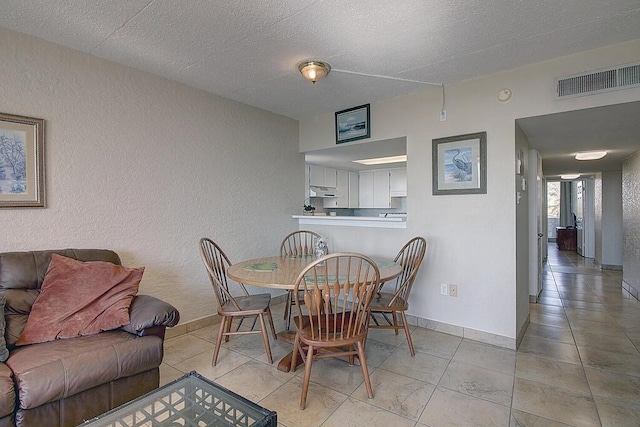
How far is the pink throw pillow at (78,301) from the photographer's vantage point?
1.86 metres

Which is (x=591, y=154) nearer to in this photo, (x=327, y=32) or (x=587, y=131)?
(x=587, y=131)

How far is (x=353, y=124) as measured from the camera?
12.3 feet

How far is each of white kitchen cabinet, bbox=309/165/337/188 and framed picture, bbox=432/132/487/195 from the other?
101 inches

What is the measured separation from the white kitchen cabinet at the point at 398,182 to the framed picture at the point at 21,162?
16.8 feet

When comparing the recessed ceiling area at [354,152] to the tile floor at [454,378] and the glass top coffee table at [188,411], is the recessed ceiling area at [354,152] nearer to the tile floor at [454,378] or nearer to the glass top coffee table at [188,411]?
the tile floor at [454,378]

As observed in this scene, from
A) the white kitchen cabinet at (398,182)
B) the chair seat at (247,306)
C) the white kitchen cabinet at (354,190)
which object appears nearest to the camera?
the chair seat at (247,306)

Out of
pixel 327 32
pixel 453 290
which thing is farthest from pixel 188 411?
pixel 453 290

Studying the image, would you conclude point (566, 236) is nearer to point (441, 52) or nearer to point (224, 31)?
point (441, 52)

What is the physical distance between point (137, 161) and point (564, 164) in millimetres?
6259

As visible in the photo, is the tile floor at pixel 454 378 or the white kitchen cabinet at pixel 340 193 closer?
the tile floor at pixel 454 378

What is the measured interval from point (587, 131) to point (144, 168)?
4111 millimetres

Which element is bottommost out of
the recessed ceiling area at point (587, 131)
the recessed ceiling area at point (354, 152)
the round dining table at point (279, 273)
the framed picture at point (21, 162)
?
the round dining table at point (279, 273)

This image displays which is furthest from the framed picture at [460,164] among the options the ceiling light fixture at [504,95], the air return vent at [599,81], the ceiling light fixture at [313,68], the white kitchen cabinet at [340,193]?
the white kitchen cabinet at [340,193]

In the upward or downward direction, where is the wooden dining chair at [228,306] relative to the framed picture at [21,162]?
downward
